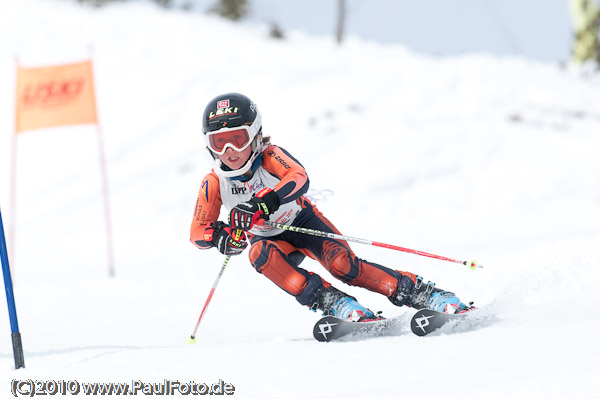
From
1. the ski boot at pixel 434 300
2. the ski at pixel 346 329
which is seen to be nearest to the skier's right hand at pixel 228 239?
the ski at pixel 346 329

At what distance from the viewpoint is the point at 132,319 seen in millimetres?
5875

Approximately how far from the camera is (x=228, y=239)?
362 centimetres

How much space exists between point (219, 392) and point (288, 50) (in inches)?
678

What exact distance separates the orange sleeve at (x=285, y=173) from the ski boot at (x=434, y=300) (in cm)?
92

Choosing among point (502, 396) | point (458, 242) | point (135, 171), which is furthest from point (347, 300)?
point (135, 171)

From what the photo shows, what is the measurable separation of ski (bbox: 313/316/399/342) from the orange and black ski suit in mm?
334

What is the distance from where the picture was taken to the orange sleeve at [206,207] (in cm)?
382

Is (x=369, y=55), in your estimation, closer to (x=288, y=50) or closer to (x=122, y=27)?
(x=288, y=50)

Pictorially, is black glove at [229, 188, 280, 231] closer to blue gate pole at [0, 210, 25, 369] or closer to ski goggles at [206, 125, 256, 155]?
ski goggles at [206, 125, 256, 155]

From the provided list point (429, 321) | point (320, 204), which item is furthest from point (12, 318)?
point (320, 204)

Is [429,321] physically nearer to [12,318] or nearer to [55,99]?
[12,318]

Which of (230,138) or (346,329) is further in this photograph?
(230,138)

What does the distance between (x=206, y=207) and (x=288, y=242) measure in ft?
1.96

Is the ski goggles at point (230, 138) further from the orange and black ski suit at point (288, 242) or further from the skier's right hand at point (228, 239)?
the skier's right hand at point (228, 239)
